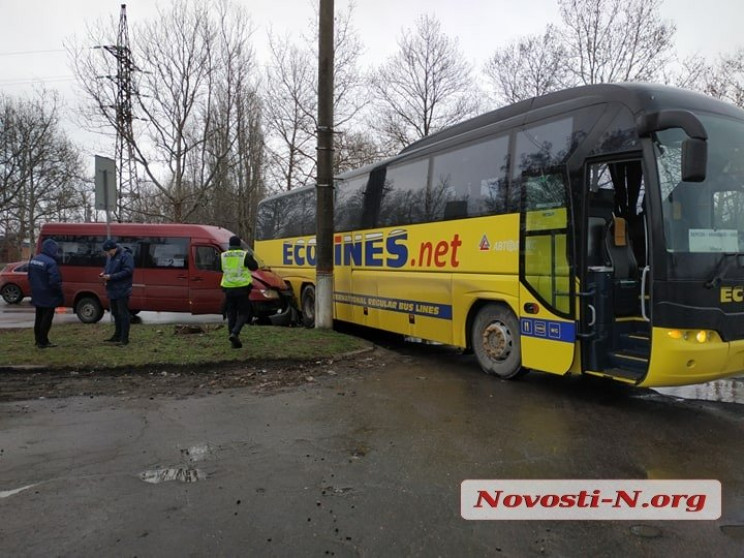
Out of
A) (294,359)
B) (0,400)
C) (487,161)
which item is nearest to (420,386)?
(294,359)

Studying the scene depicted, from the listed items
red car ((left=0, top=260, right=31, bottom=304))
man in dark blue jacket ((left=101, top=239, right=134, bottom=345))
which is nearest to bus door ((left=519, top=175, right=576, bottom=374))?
man in dark blue jacket ((left=101, top=239, right=134, bottom=345))

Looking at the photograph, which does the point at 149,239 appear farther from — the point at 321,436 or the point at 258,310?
the point at 321,436

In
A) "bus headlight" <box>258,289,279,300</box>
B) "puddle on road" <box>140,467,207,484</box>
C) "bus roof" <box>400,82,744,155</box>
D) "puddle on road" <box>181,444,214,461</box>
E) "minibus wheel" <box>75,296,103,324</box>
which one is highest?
"bus roof" <box>400,82,744,155</box>

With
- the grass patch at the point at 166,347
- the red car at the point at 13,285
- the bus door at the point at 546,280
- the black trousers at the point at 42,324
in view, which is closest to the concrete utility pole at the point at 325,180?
the grass patch at the point at 166,347

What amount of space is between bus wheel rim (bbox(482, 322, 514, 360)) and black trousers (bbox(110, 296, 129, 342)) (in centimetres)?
593

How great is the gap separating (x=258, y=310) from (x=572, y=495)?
383 inches

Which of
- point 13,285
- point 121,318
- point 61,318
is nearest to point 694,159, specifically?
point 121,318

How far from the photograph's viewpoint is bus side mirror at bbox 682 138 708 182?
193 inches

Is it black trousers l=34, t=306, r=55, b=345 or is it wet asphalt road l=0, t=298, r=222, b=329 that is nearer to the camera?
black trousers l=34, t=306, r=55, b=345

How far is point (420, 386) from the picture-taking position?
712 cm

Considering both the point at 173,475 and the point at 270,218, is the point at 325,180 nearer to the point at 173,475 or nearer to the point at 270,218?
the point at 270,218

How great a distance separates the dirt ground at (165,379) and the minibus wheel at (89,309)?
634 centimetres

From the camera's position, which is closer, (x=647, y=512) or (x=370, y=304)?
(x=647, y=512)

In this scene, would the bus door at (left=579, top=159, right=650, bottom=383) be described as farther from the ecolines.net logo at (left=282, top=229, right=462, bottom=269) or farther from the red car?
the red car
